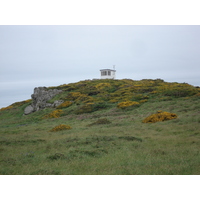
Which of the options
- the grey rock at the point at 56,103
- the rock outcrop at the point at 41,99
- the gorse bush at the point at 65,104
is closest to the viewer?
the gorse bush at the point at 65,104

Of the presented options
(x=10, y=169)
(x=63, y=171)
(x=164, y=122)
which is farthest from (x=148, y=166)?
(x=164, y=122)

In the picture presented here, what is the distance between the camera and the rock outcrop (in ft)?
170

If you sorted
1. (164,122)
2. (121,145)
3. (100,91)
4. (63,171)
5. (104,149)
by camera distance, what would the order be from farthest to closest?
(100,91) → (164,122) → (121,145) → (104,149) → (63,171)

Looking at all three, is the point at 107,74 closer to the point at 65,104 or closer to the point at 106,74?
the point at 106,74

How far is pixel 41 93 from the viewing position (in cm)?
5956

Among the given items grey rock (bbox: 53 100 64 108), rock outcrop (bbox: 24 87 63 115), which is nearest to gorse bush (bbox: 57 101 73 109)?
grey rock (bbox: 53 100 64 108)

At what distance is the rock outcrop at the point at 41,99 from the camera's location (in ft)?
170

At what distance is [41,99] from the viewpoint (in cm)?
5641

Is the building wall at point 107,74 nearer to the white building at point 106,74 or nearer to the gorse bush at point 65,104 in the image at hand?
the white building at point 106,74

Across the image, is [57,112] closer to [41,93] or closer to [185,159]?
[41,93]

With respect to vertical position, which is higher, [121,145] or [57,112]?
[57,112]

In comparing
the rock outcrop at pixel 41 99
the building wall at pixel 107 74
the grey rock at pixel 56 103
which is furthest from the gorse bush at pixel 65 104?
the building wall at pixel 107 74

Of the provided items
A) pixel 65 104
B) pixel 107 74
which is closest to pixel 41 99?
pixel 65 104

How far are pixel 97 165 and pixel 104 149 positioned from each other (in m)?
3.48
